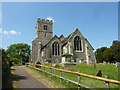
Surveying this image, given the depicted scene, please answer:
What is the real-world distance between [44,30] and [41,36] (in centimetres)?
258

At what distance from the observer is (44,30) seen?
1676 inches

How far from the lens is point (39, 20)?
4250 centimetres

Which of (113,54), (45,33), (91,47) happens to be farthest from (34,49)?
(113,54)

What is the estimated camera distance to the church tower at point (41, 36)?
125 ft

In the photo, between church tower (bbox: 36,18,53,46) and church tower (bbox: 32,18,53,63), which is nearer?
church tower (bbox: 32,18,53,63)

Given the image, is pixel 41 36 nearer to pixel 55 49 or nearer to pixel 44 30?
pixel 44 30

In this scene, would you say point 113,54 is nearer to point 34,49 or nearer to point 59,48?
point 59,48

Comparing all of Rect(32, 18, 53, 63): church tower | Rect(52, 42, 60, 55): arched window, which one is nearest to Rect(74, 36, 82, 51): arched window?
Rect(52, 42, 60, 55): arched window

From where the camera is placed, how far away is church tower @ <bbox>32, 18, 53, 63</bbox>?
125ft

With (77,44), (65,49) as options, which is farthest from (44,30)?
(77,44)

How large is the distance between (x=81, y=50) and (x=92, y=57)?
4.08 m

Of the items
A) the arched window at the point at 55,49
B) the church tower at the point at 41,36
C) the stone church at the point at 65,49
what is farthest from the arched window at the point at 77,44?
the church tower at the point at 41,36

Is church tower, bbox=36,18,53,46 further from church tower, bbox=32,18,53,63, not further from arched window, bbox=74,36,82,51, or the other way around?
arched window, bbox=74,36,82,51

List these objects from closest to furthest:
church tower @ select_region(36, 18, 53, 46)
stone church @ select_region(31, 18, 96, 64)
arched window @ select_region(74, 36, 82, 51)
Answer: stone church @ select_region(31, 18, 96, 64)
arched window @ select_region(74, 36, 82, 51)
church tower @ select_region(36, 18, 53, 46)
